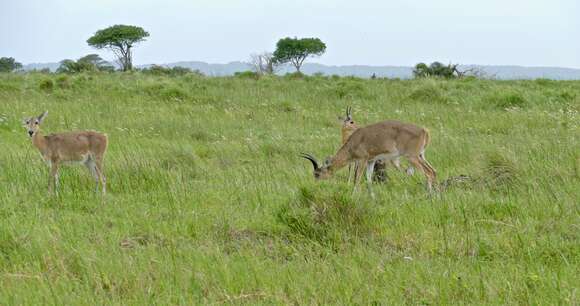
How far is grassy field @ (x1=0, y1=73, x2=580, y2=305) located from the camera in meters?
4.23

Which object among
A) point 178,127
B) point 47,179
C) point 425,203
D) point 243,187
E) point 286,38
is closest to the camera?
point 425,203

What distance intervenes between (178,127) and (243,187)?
5.98 metres

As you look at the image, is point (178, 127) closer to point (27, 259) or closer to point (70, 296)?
point (27, 259)

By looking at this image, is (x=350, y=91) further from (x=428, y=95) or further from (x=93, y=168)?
(x=93, y=168)

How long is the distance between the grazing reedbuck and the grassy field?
196 mm

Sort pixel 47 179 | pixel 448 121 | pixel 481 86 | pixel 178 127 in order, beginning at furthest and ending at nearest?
pixel 481 86
pixel 448 121
pixel 178 127
pixel 47 179

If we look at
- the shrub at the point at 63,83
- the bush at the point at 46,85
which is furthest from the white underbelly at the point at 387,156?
the shrub at the point at 63,83

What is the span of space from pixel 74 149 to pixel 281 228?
3587 millimetres

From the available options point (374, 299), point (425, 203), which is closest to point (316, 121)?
point (425, 203)

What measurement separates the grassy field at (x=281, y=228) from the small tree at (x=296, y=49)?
36.0 meters

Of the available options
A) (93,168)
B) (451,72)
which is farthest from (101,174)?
(451,72)

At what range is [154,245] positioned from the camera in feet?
16.9

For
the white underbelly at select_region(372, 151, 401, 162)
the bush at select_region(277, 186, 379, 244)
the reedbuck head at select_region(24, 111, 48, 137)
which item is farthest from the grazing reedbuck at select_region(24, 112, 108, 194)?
the white underbelly at select_region(372, 151, 401, 162)

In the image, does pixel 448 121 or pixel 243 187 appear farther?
pixel 448 121
